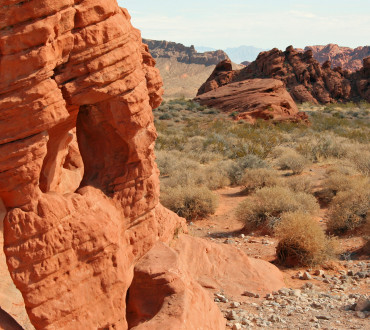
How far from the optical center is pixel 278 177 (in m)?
14.7

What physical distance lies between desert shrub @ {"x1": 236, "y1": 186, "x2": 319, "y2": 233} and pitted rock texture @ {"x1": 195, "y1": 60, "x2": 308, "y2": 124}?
16.8 meters

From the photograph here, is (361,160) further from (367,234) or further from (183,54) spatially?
(183,54)

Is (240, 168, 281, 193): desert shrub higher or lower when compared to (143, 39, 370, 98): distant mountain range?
higher

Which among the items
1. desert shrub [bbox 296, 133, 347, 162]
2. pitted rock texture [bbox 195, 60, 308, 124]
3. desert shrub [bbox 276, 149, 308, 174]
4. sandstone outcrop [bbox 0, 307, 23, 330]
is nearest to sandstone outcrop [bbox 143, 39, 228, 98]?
pitted rock texture [bbox 195, 60, 308, 124]

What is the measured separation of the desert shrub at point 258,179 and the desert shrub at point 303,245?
4.89 m

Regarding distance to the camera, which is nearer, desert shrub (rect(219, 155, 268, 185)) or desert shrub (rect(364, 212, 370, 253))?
desert shrub (rect(364, 212, 370, 253))

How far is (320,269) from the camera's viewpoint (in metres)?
7.89

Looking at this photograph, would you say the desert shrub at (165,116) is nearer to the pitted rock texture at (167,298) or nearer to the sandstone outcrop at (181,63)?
the pitted rock texture at (167,298)

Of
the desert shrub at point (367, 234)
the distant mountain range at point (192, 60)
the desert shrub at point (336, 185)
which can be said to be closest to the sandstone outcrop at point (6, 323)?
the desert shrub at point (367, 234)

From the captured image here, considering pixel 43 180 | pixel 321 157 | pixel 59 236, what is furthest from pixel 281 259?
pixel 321 157

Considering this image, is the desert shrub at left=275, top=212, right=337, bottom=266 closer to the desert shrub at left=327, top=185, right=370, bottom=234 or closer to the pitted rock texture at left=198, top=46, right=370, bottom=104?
the desert shrub at left=327, top=185, right=370, bottom=234

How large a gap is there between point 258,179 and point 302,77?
3075 cm

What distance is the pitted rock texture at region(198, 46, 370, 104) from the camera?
135 feet

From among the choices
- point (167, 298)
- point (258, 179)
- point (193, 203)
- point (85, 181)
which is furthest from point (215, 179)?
point (167, 298)
